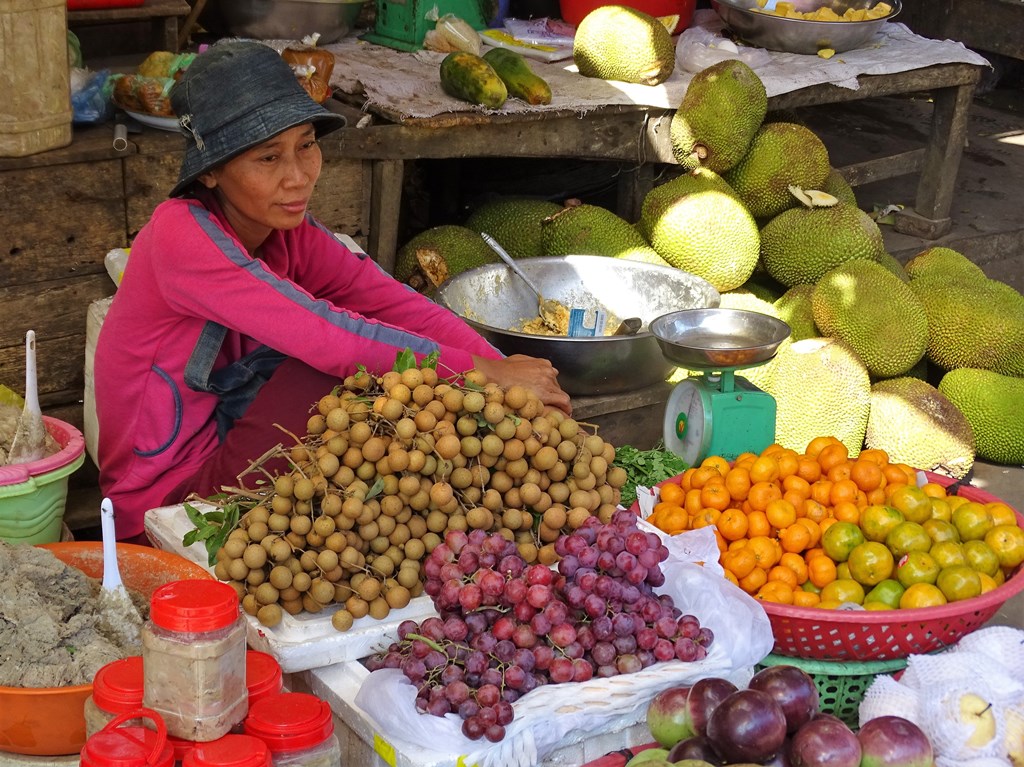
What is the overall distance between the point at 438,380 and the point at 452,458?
21 cm

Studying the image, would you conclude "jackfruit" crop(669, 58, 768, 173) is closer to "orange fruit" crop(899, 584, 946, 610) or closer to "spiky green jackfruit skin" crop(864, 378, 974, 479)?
"spiky green jackfruit skin" crop(864, 378, 974, 479)

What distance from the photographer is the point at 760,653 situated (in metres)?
2.09

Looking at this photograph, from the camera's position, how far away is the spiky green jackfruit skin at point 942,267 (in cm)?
466

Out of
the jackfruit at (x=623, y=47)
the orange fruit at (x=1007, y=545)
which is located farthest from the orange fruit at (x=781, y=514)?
the jackfruit at (x=623, y=47)

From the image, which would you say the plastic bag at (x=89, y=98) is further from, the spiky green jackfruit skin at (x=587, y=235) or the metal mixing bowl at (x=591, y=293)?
the spiky green jackfruit skin at (x=587, y=235)

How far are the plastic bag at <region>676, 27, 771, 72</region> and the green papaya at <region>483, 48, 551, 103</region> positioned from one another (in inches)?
32.7

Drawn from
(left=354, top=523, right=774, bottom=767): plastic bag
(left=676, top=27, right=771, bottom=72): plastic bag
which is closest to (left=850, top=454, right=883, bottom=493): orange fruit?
(left=354, top=523, right=774, bottom=767): plastic bag

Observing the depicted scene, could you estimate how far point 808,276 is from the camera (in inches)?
178

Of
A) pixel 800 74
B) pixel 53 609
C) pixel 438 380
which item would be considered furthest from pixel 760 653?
pixel 800 74

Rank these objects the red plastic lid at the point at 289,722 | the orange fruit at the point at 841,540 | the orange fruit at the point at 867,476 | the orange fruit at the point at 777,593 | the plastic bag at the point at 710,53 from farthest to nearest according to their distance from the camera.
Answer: the plastic bag at the point at 710,53
the orange fruit at the point at 867,476
the orange fruit at the point at 841,540
the orange fruit at the point at 777,593
the red plastic lid at the point at 289,722

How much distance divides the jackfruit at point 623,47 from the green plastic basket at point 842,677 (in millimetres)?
2641

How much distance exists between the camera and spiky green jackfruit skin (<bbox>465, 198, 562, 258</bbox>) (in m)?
4.43

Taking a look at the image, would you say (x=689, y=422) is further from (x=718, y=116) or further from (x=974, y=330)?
(x=974, y=330)

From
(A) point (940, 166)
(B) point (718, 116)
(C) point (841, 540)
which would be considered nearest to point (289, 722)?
(C) point (841, 540)
